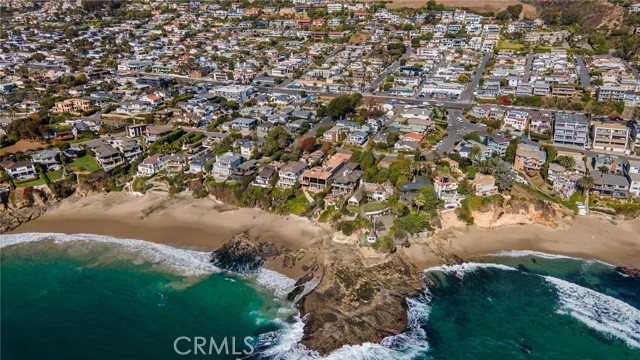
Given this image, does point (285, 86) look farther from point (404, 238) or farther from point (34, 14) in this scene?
point (34, 14)

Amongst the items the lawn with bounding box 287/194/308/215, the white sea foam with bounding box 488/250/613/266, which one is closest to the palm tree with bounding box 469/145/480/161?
the white sea foam with bounding box 488/250/613/266

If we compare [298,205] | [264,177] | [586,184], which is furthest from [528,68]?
[298,205]

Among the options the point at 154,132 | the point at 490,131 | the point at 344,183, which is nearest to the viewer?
the point at 344,183

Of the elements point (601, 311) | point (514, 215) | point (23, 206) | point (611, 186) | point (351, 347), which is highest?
point (611, 186)

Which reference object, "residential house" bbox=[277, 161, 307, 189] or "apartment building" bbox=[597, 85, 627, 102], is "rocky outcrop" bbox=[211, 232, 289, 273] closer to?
"residential house" bbox=[277, 161, 307, 189]

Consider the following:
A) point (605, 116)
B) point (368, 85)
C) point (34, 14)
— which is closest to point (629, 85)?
point (605, 116)

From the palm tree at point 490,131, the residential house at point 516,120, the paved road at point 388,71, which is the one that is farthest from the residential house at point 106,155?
the residential house at point 516,120

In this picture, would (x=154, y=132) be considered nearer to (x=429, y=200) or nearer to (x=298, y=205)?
(x=298, y=205)
